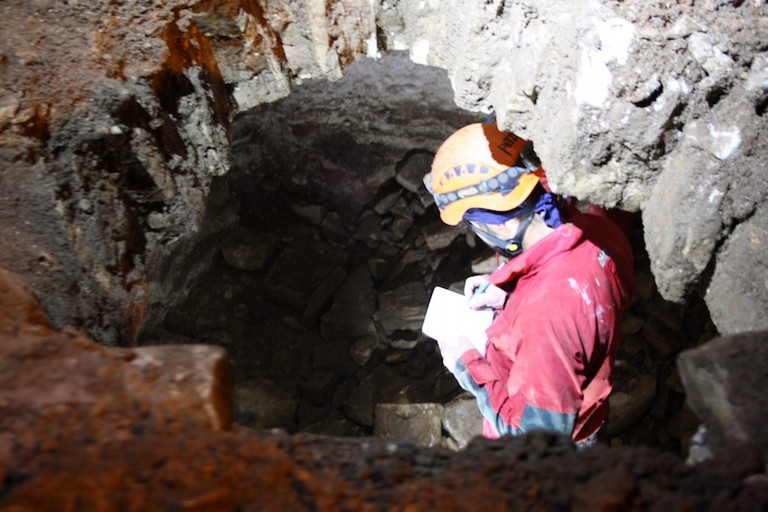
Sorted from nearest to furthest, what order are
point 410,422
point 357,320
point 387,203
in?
1. point 410,422
2. point 357,320
3. point 387,203

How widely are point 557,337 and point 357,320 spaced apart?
2914mm

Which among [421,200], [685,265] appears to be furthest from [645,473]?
[421,200]

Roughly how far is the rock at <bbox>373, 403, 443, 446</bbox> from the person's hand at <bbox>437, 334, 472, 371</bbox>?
1409 millimetres

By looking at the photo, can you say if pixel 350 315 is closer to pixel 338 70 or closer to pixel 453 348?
pixel 453 348

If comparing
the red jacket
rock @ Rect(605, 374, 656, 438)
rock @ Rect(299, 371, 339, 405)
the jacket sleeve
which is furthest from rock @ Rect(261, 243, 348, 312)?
the jacket sleeve

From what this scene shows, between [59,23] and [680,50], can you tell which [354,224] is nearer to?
[59,23]

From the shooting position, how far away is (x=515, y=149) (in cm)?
271

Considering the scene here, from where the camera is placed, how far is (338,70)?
283 centimetres

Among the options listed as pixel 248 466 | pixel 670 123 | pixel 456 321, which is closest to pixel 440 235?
pixel 456 321

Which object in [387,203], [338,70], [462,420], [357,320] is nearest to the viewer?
[338,70]

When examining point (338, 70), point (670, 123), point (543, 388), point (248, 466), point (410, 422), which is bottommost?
point (410, 422)

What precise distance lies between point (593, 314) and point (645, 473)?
1480 mm

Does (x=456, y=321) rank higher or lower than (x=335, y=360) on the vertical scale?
higher

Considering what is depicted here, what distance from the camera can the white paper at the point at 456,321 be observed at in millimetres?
2977
